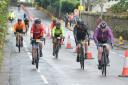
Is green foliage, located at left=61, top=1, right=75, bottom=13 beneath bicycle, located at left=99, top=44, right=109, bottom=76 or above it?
above

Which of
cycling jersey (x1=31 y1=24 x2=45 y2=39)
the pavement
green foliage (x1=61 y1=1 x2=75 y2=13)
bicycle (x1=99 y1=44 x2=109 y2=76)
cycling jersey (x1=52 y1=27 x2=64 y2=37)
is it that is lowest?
the pavement

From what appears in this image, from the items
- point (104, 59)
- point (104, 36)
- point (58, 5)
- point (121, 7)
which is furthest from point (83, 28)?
point (58, 5)

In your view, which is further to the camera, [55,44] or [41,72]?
[55,44]

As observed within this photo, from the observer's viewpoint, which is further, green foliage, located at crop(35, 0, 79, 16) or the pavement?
green foliage, located at crop(35, 0, 79, 16)

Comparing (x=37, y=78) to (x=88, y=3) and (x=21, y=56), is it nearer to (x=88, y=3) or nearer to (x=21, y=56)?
(x=21, y=56)

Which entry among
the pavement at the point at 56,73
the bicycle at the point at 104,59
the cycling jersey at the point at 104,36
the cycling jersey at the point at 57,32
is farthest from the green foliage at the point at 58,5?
the bicycle at the point at 104,59

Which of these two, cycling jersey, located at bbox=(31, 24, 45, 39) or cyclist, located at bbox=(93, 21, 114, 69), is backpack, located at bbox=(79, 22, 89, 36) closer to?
cycling jersey, located at bbox=(31, 24, 45, 39)

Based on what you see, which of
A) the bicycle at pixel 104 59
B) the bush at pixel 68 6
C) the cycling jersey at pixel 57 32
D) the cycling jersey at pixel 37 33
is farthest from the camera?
the bush at pixel 68 6

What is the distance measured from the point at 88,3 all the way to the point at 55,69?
A: 205ft

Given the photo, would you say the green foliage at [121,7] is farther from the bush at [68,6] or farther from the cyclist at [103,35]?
the bush at [68,6]

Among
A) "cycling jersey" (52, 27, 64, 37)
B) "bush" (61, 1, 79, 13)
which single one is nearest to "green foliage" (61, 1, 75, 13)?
"bush" (61, 1, 79, 13)

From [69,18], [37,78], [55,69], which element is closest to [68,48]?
[55,69]

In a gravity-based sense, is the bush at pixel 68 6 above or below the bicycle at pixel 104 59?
above

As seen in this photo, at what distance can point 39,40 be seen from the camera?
2266 cm
